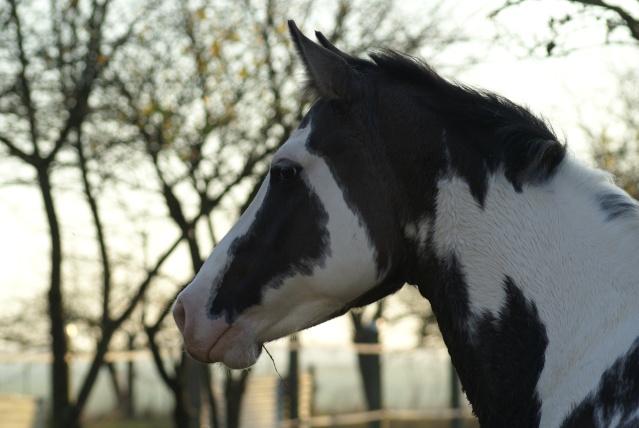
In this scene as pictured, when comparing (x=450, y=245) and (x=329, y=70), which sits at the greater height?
(x=329, y=70)

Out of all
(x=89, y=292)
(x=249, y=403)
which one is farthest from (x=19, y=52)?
(x=89, y=292)

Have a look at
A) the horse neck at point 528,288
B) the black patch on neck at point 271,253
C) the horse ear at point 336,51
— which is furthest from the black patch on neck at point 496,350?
the horse ear at point 336,51

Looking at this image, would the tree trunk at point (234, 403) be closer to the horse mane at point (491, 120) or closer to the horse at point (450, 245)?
the horse at point (450, 245)

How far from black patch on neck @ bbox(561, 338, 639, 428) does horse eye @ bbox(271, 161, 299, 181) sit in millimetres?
1135

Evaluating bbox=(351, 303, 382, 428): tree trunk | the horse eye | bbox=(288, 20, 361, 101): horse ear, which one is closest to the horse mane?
bbox=(288, 20, 361, 101): horse ear

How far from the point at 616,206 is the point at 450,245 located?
0.49 metres

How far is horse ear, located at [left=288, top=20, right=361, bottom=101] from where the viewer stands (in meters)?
3.20

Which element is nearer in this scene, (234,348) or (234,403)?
(234,348)

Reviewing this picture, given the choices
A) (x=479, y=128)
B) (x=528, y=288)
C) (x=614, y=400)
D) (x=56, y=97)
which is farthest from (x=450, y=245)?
(x=56, y=97)

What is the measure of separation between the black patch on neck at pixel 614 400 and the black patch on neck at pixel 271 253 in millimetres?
949

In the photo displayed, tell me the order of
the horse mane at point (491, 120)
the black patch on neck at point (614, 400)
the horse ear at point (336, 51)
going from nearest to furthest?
the black patch on neck at point (614, 400), the horse mane at point (491, 120), the horse ear at point (336, 51)

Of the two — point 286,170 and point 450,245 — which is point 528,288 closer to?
point 450,245

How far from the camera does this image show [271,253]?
321 centimetres

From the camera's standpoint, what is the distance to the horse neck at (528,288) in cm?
278
